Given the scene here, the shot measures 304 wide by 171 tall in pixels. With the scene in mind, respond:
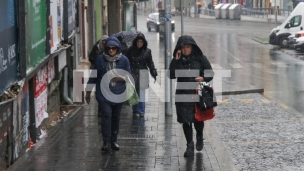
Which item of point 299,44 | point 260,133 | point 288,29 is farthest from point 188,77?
point 288,29

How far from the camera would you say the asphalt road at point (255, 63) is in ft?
62.0

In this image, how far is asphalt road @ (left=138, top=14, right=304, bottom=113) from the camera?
18.9 metres

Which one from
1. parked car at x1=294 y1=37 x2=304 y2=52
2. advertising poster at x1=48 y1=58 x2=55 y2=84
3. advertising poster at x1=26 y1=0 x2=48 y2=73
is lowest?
parked car at x1=294 y1=37 x2=304 y2=52

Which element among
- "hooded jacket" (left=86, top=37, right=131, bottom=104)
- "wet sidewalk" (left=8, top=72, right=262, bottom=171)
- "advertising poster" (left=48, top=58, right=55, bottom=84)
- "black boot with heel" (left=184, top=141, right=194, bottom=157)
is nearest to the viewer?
"wet sidewalk" (left=8, top=72, right=262, bottom=171)

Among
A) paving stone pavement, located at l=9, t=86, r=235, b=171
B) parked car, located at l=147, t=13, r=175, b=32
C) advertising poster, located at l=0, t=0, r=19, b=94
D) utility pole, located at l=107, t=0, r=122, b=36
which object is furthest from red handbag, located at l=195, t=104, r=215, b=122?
parked car, located at l=147, t=13, r=175, b=32

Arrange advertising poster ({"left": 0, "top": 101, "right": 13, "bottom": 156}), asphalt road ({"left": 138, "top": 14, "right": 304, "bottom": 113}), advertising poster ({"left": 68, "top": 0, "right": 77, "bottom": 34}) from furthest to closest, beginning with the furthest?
asphalt road ({"left": 138, "top": 14, "right": 304, "bottom": 113}) → advertising poster ({"left": 68, "top": 0, "right": 77, "bottom": 34}) → advertising poster ({"left": 0, "top": 101, "right": 13, "bottom": 156})

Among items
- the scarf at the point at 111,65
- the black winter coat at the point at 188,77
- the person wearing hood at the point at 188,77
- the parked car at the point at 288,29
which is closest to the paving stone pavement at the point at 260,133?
the person wearing hood at the point at 188,77

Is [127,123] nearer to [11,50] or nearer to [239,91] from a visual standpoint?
[11,50]

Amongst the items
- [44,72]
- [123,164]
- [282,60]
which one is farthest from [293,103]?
[282,60]

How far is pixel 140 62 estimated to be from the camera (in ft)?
45.1

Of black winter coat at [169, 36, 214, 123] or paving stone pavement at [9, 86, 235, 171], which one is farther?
black winter coat at [169, 36, 214, 123]

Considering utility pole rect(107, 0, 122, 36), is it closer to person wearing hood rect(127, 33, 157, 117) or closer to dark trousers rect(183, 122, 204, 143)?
person wearing hood rect(127, 33, 157, 117)

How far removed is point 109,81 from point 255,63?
19227 millimetres

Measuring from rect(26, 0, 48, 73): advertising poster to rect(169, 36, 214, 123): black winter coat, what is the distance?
1980mm
